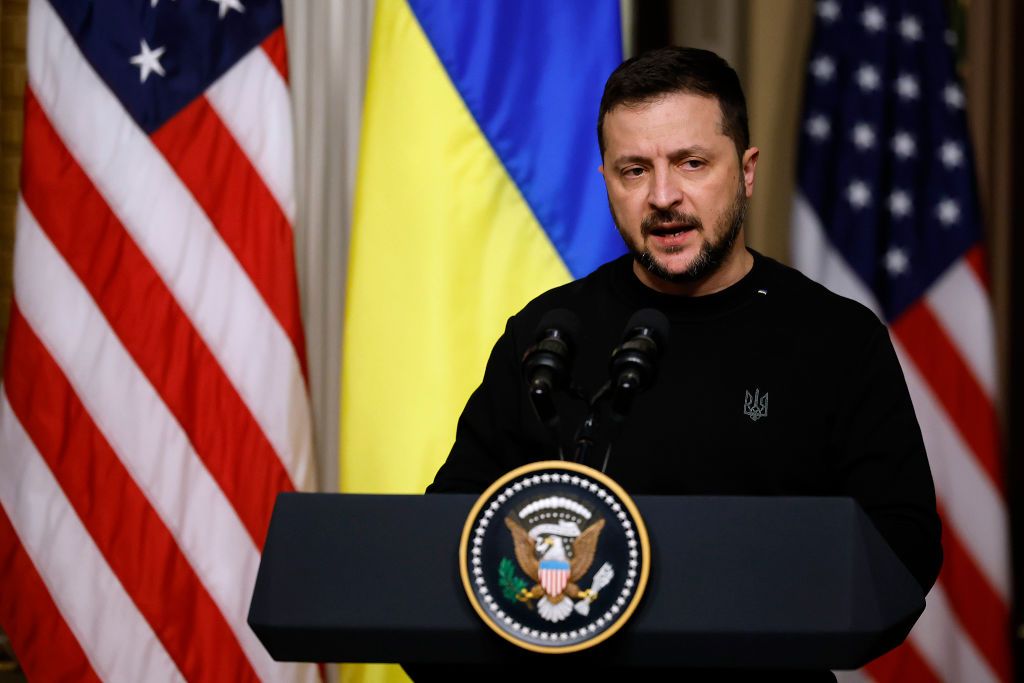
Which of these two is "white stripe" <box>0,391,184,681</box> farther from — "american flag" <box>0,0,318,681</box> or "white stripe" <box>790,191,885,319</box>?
"white stripe" <box>790,191,885,319</box>

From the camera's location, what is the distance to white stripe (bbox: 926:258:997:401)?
2.77 metres

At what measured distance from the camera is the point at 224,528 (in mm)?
2691

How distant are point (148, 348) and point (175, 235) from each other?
26cm

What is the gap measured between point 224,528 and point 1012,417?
204 cm

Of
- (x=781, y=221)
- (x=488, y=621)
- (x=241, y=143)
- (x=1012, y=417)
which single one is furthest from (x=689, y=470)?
(x=1012, y=417)

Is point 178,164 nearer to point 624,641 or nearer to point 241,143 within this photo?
point 241,143

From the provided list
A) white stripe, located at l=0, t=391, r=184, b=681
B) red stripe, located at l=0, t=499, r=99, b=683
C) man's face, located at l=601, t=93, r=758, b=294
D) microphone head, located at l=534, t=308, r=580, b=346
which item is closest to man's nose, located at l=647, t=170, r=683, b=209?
man's face, located at l=601, t=93, r=758, b=294

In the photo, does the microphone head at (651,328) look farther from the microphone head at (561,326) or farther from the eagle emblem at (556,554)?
the eagle emblem at (556,554)

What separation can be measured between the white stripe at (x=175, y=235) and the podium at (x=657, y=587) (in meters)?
1.61

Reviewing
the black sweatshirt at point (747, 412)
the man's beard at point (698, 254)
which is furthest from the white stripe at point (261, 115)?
the man's beard at point (698, 254)

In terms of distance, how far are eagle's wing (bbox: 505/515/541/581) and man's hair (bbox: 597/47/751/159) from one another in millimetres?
745

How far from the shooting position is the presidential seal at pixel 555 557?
105cm

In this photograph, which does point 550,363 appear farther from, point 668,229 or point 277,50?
point 277,50

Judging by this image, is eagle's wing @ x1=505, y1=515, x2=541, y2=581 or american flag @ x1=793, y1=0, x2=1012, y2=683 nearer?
eagle's wing @ x1=505, y1=515, x2=541, y2=581
